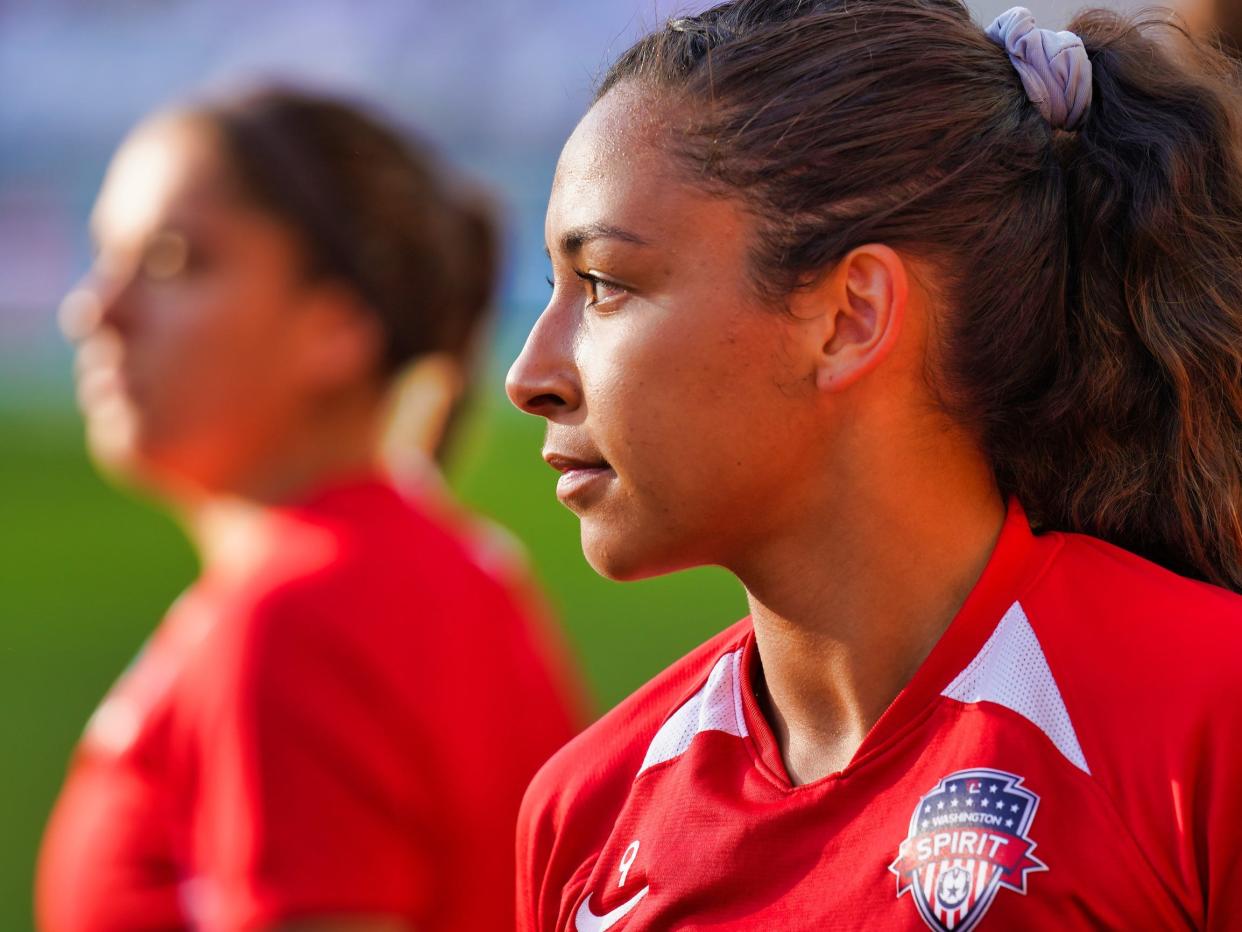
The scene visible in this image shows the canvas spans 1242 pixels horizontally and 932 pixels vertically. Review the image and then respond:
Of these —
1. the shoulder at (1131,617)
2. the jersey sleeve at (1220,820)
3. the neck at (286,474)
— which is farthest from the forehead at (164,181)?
the jersey sleeve at (1220,820)

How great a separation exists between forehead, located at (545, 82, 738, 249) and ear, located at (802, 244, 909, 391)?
122mm

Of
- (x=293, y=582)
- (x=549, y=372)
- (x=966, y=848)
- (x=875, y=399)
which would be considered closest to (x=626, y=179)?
(x=549, y=372)

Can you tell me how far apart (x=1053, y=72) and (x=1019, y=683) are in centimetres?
60

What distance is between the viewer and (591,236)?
4.74 ft

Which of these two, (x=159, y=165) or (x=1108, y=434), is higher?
(x=159, y=165)

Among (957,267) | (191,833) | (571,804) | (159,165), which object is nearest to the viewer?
(957,267)

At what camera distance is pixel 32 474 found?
27.5 ft

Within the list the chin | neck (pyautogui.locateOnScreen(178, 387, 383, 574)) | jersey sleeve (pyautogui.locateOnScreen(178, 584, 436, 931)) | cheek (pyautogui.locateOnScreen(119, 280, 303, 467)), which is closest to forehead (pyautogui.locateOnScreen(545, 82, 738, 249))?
the chin

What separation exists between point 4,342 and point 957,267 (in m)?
8.31

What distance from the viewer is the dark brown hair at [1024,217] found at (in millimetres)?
1418

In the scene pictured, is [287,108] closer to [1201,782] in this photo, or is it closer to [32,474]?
[1201,782]

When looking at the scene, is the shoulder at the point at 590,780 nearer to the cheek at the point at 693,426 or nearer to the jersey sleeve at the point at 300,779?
the cheek at the point at 693,426

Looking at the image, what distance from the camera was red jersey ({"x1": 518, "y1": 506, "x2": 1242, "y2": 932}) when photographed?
1.21 m

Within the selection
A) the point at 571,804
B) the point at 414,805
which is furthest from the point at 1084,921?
the point at 414,805
